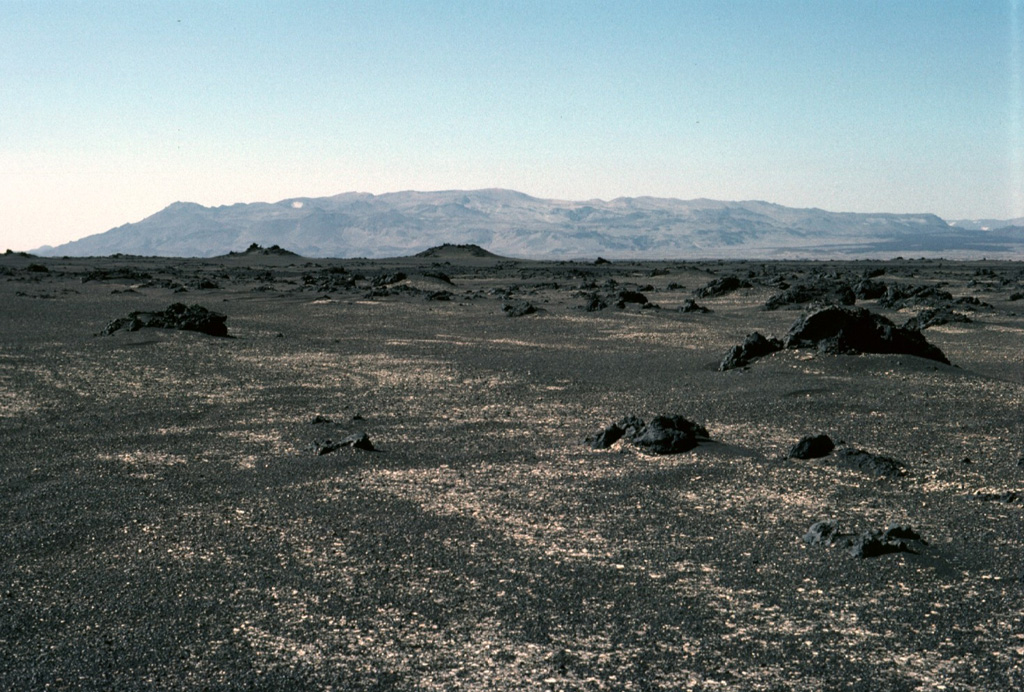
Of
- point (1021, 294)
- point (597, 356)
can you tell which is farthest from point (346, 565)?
point (1021, 294)

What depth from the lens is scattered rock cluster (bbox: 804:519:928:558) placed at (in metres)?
4.33

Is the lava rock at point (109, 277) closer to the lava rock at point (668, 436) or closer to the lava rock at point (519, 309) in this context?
the lava rock at point (519, 309)

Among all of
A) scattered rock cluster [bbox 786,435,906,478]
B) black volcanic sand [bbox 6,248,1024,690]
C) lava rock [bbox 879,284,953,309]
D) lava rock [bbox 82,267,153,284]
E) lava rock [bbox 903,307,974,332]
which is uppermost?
lava rock [bbox 82,267,153,284]

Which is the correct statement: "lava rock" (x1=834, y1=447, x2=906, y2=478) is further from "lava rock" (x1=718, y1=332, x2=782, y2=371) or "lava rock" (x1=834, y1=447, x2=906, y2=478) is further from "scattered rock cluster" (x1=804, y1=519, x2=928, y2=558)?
"lava rock" (x1=718, y1=332, x2=782, y2=371)

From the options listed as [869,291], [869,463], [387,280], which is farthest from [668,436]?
[387,280]

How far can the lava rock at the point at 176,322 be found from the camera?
1280cm

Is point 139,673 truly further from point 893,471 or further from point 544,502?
point 893,471

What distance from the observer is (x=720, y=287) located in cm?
2336

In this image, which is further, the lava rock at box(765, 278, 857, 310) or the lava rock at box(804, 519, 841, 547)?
the lava rock at box(765, 278, 857, 310)

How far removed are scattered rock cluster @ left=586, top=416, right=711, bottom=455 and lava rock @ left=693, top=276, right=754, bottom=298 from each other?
653 inches

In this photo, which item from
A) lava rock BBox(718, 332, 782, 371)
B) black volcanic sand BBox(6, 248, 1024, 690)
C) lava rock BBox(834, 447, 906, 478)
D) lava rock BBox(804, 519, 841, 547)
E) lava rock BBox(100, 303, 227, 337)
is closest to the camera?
black volcanic sand BBox(6, 248, 1024, 690)

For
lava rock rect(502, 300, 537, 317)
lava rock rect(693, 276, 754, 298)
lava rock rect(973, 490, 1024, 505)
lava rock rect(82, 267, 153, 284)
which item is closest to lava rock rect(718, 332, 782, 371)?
lava rock rect(973, 490, 1024, 505)

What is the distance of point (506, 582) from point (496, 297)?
1886 centimetres

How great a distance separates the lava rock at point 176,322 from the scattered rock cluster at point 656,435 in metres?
7.70
